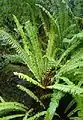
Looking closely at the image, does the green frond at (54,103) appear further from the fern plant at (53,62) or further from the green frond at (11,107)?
the green frond at (11,107)

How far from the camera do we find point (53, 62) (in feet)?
12.3

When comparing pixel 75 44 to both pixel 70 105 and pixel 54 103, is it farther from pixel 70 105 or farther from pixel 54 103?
pixel 54 103

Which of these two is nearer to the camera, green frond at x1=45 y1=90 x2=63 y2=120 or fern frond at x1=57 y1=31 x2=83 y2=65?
green frond at x1=45 y1=90 x2=63 y2=120

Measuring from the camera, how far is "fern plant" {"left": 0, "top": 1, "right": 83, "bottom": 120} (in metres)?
3.44

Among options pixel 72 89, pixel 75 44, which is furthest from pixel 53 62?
pixel 72 89

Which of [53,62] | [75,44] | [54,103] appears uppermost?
[75,44]

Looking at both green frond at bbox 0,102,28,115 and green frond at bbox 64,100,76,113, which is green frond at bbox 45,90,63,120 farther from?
green frond at bbox 0,102,28,115

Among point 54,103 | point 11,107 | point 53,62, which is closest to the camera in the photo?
point 54,103

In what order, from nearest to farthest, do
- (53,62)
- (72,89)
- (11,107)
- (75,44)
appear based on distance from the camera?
(72,89) < (11,107) < (53,62) < (75,44)

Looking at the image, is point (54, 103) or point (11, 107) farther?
point (11, 107)

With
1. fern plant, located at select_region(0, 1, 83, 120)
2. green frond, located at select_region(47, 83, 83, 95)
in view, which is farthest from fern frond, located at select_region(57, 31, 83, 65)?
green frond, located at select_region(47, 83, 83, 95)

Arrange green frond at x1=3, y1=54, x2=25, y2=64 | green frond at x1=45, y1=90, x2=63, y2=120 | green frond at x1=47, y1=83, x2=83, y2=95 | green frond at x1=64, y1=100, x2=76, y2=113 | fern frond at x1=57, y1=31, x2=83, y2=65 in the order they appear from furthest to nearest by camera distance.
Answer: green frond at x1=3, y1=54, x2=25, y2=64
fern frond at x1=57, y1=31, x2=83, y2=65
green frond at x1=64, y1=100, x2=76, y2=113
green frond at x1=45, y1=90, x2=63, y2=120
green frond at x1=47, y1=83, x2=83, y2=95

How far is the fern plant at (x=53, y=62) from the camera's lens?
11.3 ft

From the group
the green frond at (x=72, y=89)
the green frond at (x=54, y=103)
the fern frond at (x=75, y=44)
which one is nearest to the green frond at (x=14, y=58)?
the fern frond at (x=75, y=44)
